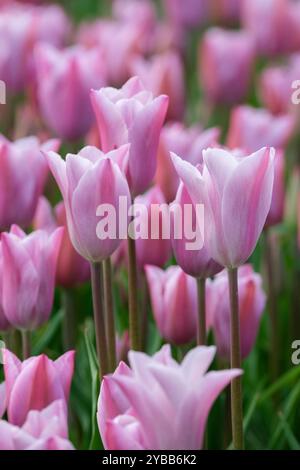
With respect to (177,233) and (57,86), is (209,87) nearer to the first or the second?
(57,86)

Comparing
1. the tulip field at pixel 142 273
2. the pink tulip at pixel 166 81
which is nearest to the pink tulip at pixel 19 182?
the tulip field at pixel 142 273

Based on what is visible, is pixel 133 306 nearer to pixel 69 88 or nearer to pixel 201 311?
pixel 201 311

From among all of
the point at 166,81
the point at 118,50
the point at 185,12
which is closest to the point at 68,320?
the point at 166,81

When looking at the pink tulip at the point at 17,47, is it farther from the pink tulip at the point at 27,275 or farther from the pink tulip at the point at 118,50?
the pink tulip at the point at 27,275

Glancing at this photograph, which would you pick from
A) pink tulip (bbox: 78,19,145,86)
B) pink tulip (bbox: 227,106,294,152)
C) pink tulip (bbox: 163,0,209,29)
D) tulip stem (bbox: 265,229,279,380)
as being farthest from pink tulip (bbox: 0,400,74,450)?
pink tulip (bbox: 163,0,209,29)

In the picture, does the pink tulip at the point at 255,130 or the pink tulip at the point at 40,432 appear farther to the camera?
the pink tulip at the point at 255,130

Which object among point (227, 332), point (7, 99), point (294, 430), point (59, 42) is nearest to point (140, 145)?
point (227, 332)
